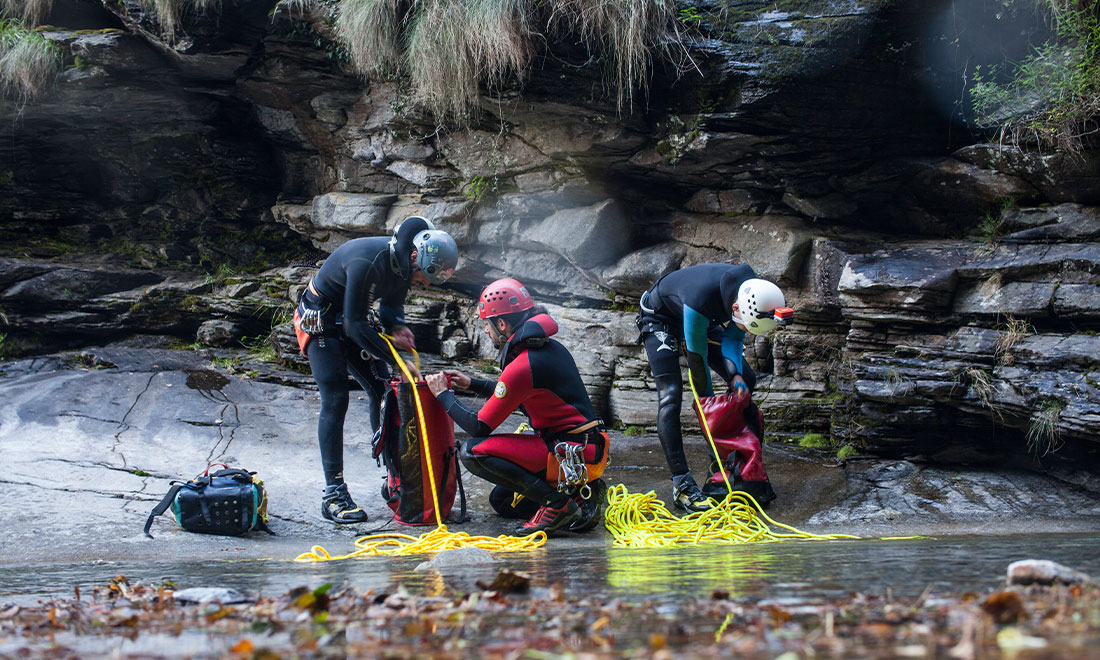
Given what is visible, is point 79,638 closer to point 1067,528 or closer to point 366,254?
point 366,254

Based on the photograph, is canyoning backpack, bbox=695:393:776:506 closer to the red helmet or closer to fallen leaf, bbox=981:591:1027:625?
the red helmet

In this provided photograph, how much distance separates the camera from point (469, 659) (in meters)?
1.46

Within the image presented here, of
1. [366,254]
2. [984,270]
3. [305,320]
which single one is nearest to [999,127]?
[984,270]

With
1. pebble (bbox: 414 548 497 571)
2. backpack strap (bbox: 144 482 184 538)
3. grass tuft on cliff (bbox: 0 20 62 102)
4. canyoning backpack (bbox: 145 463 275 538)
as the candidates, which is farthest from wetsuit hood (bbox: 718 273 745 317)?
grass tuft on cliff (bbox: 0 20 62 102)

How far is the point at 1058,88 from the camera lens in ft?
18.5

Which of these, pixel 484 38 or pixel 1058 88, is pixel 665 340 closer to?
pixel 484 38

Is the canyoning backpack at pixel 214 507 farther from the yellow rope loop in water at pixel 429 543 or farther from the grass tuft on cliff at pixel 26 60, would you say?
the grass tuft on cliff at pixel 26 60

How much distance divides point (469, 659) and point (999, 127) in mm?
6326

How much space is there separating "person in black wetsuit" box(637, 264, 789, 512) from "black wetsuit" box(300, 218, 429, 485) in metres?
1.80

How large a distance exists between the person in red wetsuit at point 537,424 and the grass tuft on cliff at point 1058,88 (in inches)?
163

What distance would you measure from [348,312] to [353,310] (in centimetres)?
3

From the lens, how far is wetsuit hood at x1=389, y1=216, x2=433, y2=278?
16.1ft

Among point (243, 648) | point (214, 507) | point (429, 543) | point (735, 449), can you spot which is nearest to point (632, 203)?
point (735, 449)


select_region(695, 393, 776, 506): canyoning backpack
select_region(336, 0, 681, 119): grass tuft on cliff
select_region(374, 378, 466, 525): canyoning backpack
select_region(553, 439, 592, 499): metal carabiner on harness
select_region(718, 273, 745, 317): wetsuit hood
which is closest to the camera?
select_region(553, 439, 592, 499): metal carabiner on harness
